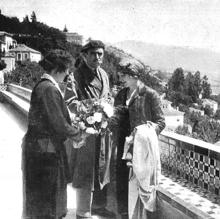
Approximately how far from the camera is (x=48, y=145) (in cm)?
282

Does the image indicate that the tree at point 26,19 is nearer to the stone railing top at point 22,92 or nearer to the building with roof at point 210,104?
the stone railing top at point 22,92

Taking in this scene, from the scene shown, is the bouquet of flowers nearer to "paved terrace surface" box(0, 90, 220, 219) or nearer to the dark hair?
the dark hair

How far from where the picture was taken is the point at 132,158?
122 inches

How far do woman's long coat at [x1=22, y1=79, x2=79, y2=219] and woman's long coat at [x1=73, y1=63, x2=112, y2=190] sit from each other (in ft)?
0.94

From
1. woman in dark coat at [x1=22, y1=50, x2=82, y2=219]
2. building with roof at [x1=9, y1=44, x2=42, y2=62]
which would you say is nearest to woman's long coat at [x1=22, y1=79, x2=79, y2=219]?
woman in dark coat at [x1=22, y1=50, x2=82, y2=219]

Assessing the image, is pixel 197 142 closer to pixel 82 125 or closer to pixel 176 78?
pixel 82 125

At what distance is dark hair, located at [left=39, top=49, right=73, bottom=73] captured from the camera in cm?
279

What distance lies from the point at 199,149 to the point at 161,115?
0.82 meters

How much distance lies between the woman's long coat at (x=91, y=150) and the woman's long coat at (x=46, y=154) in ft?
0.94

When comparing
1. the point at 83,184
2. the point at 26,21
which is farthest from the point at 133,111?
the point at 26,21

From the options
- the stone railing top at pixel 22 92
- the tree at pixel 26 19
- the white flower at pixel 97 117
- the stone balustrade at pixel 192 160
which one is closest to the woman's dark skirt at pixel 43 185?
the white flower at pixel 97 117

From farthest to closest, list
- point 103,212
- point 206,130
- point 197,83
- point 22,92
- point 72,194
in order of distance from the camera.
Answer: point 197,83, point 206,130, point 22,92, point 72,194, point 103,212

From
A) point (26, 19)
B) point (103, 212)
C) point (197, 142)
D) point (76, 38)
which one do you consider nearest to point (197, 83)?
point (197, 142)

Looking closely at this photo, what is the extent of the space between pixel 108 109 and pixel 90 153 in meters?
Answer: 0.43
